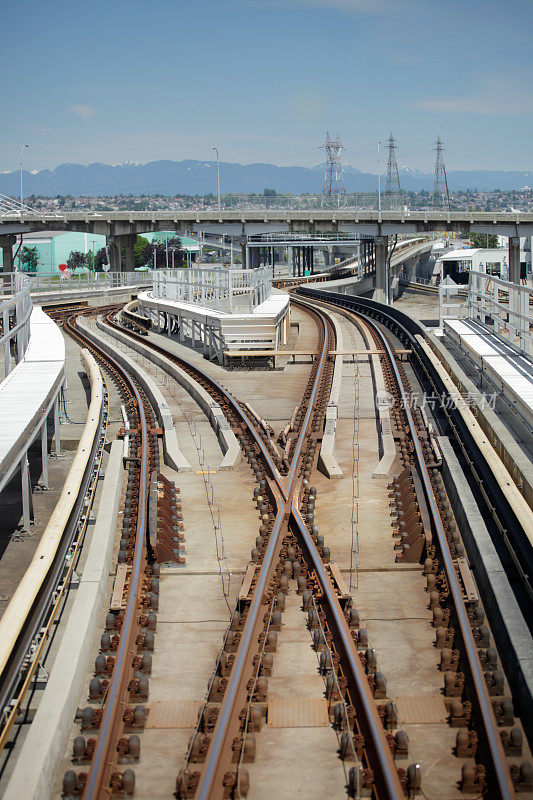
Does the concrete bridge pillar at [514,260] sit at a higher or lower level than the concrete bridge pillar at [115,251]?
lower

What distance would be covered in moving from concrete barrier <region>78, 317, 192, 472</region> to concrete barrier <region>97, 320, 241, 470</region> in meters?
0.58

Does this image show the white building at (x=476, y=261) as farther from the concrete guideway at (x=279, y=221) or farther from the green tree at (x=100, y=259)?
the green tree at (x=100, y=259)

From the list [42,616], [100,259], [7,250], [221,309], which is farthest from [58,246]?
[42,616]

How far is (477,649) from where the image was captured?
23.3ft

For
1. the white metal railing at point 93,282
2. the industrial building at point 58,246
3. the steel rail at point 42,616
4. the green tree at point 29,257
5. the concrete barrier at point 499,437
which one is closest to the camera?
the steel rail at point 42,616

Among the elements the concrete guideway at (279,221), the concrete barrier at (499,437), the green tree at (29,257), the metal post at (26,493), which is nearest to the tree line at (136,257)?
the green tree at (29,257)

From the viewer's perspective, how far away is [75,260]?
134500mm

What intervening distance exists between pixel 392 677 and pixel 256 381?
49.8 feet

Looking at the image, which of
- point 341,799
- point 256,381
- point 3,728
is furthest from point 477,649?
point 256,381

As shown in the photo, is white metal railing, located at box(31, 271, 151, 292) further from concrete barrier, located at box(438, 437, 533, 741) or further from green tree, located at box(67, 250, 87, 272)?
green tree, located at box(67, 250, 87, 272)

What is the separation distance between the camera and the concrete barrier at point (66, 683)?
5.30 meters

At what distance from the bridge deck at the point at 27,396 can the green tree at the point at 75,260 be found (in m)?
119

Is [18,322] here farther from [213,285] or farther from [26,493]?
[213,285]

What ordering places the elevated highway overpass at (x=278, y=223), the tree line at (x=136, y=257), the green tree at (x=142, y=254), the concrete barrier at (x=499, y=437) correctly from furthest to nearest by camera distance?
the green tree at (x=142, y=254), the tree line at (x=136, y=257), the elevated highway overpass at (x=278, y=223), the concrete barrier at (x=499, y=437)
